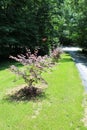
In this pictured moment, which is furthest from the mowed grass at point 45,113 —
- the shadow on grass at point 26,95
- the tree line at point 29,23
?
the tree line at point 29,23

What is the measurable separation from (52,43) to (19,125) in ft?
77.4

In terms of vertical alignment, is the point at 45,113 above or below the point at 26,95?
above

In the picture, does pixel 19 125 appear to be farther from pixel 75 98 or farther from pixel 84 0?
pixel 84 0

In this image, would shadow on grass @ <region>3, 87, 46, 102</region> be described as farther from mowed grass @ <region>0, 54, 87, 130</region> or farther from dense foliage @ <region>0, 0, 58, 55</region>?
dense foliage @ <region>0, 0, 58, 55</region>

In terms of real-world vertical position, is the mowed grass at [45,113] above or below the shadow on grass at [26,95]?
above

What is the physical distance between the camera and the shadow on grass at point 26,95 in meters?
8.72

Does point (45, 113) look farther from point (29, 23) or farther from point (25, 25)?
point (29, 23)

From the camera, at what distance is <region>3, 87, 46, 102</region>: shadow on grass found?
343 inches

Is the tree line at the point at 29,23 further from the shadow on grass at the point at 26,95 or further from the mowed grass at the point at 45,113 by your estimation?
the mowed grass at the point at 45,113

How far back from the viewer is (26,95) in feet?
29.6

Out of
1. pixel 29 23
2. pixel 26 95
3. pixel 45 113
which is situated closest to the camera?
pixel 45 113

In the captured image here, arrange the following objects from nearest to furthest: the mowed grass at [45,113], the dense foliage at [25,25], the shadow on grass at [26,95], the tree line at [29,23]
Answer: the mowed grass at [45,113], the shadow on grass at [26,95], the dense foliage at [25,25], the tree line at [29,23]

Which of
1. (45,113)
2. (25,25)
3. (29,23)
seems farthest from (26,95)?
(29,23)

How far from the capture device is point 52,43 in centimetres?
2977
